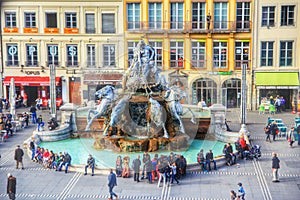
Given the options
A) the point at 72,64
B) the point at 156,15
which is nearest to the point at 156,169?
the point at 156,15

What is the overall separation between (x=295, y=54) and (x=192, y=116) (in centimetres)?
1574

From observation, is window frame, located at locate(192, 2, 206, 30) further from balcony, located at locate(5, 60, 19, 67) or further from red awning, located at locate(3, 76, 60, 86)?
Result: balcony, located at locate(5, 60, 19, 67)

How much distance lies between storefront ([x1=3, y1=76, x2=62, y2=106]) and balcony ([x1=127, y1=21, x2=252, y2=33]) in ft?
24.9

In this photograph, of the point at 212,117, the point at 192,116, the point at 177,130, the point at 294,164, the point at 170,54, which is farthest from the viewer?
the point at 170,54

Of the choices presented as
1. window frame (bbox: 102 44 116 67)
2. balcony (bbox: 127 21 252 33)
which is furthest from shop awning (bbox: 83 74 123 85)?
balcony (bbox: 127 21 252 33)

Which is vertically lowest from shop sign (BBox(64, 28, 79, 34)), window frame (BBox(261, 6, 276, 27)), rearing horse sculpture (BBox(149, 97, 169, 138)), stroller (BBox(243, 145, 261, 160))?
stroller (BBox(243, 145, 261, 160))

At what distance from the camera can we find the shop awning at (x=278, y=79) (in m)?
38.6

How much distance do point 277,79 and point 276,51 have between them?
6.97 ft

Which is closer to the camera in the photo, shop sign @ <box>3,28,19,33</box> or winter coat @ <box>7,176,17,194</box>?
winter coat @ <box>7,176,17,194</box>

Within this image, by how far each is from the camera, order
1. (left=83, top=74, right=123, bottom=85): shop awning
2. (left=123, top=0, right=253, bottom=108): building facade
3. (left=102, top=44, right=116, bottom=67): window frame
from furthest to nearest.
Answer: (left=123, top=0, right=253, bottom=108): building facade, (left=102, top=44, right=116, bottom=67): window frame, (left=83, top=74, right=123, bottom=85): shop awning

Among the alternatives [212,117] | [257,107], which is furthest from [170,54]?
[212,117]

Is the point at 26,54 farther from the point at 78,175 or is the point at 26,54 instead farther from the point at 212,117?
the point at 78,175

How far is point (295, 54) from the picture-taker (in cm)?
3888

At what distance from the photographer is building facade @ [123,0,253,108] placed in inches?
1554
